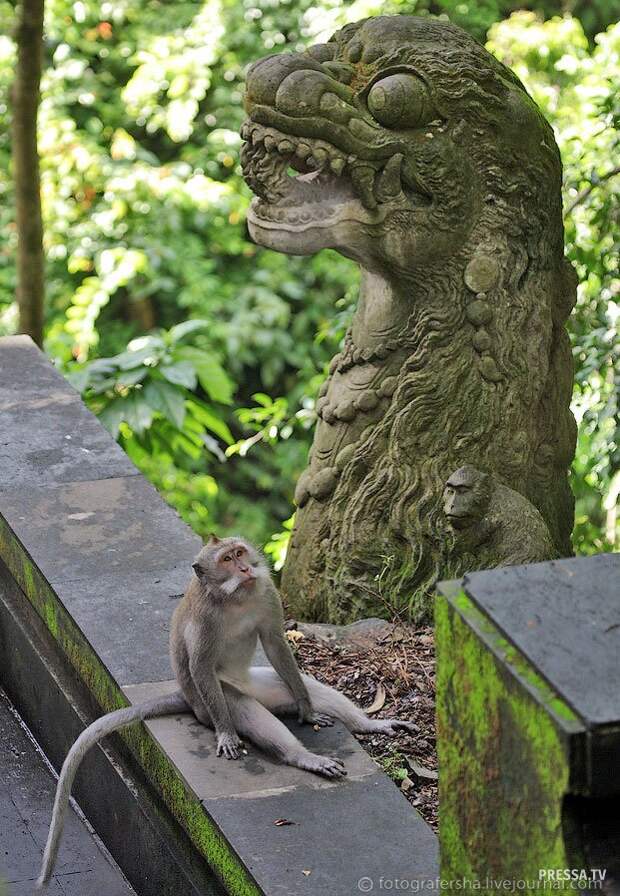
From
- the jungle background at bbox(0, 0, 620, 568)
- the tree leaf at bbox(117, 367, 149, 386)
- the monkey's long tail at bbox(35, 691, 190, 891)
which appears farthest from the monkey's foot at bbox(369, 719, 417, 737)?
the jungle background at bbox(0, 0, 620, 568)

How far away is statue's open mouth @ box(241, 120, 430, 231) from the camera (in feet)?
14.9

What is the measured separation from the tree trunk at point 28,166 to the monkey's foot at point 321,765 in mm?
4166

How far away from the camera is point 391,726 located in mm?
4238

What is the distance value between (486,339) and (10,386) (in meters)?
2.36

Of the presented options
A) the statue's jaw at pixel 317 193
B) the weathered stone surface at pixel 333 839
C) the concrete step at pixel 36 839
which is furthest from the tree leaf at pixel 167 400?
the weathered stone surface at pixel 333 839

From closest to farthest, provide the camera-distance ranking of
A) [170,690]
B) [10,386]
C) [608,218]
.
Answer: [170,690] < [10,386] < [608,218]

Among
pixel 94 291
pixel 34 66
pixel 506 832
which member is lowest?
pixel 94 291

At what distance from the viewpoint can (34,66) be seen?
7.26m

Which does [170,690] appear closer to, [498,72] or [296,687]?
[296,687]

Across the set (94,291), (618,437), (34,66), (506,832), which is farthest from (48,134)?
(506,832)

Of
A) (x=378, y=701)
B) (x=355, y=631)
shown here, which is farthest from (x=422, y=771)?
(x=355, y=631)

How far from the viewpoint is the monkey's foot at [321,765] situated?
371 centimetres

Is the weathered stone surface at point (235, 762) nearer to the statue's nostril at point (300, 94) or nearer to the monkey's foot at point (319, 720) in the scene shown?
the monkey's foot at point (319, 720)

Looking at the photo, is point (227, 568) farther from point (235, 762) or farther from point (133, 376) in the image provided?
point (133, 376)
